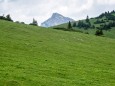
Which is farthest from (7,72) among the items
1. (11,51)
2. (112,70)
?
(112,70)

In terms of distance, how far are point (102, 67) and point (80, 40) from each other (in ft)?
105

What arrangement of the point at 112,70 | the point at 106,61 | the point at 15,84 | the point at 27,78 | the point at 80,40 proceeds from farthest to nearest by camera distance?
the point at 80,40 → the point at 106,61 → the point at 112,70 → the point at 27,78 → the point at 15,84

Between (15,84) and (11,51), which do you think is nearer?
(15,84)

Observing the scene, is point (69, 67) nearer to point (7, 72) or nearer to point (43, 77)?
point (43, 77)

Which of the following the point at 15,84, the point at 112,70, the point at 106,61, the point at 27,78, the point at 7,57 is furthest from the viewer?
the point at 106,61

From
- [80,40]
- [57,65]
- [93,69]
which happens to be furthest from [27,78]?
[80,40]

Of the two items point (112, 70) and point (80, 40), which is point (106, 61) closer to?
point (112, 70)

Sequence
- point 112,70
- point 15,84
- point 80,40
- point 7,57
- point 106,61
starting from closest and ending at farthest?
1. point 15,84
2. point 7,57
3. point 112,70
4. point 106,61
5. point 80,40

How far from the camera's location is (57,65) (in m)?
41.9

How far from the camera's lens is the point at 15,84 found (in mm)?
29234

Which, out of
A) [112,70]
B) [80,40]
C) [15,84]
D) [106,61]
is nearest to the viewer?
[15,84]

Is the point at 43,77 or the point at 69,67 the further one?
the point at 69,67

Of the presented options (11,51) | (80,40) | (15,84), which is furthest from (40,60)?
(80,40)

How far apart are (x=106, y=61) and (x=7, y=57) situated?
20.1m
